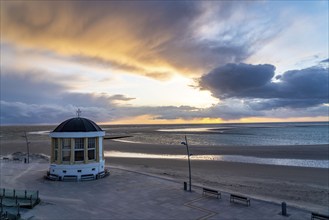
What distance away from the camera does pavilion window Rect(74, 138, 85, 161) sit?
97.5 feet

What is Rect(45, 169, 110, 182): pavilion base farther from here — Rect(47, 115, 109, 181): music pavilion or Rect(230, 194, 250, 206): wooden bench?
Rect(230, 194, 250, 206): wooden bench

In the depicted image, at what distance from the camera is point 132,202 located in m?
20.9

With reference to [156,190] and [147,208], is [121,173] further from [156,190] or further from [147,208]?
[147,208]

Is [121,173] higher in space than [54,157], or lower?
lower

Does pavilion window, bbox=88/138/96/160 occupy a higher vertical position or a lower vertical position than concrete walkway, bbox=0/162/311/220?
higher

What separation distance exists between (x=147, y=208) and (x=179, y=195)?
4149 mm

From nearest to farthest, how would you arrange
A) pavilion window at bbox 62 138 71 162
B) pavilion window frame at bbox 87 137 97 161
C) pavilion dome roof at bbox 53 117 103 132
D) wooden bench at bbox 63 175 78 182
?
wooden bench at bbox 63 175 78 182
pavilion dome roof at bbox 53 117 103 132
pavilion window at bbox 62 138 71 162
pavilion window frame at bbox 87 137 97 161

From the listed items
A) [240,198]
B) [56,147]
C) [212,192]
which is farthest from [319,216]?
[56,147]

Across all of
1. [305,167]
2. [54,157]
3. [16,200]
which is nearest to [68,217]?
[16,200]

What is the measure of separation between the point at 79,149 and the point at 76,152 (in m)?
0.59

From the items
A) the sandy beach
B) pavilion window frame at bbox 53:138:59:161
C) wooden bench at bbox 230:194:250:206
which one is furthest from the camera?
pavilion window frame at bbox 53:138:59:161

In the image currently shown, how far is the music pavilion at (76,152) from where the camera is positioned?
28.7 metres

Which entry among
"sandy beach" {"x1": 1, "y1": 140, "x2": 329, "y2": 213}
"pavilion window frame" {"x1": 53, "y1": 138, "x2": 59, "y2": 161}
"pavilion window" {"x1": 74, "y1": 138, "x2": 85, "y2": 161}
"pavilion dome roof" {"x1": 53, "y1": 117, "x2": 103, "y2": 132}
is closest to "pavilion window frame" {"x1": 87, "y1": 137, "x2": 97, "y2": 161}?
→ "pavilion window" {"x1": 74, "y1": 138, "x2": 85, "y2": 161}

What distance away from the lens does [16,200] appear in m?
19.2
